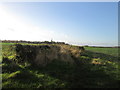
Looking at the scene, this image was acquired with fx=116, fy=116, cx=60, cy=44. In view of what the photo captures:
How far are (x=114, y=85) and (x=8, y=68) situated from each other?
8601 millimetres

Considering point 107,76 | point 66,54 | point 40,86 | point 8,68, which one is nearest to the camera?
point 40,86

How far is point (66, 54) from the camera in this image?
43.5 ft

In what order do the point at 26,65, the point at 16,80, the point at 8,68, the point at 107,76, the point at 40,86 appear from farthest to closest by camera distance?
the point at 26,65 < the point at 8,68 < the point at 107,76 < the point at 16,80 < the point at 40,86

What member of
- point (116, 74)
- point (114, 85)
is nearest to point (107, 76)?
point (116, 74)

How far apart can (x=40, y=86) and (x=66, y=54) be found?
6.52m

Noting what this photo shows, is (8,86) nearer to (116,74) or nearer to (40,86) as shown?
(40,86)

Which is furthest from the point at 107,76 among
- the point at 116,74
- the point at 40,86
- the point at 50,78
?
the point at 40,86

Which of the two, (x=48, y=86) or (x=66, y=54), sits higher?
(x=66, y=54)

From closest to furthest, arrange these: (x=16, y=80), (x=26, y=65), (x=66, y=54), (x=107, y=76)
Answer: (x=16, y=80) < (x=107, y=76) < (x=26, y=65) < (x=66, y=54)

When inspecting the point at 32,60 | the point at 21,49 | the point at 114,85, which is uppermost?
the point at 21,49

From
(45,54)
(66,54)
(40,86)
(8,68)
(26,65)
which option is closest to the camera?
(40,86)

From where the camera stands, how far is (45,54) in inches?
471

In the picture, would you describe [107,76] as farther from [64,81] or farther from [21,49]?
[21,49]

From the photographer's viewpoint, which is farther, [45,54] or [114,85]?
[45,54]
